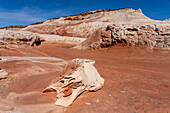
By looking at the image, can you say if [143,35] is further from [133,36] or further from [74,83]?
[74,83]

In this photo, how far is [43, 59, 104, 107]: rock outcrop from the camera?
2738 mm

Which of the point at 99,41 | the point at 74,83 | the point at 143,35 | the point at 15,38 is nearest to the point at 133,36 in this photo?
the point at 143,35

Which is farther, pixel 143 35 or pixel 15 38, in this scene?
pixel 15 38

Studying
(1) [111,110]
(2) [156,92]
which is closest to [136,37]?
(2) [156,92]

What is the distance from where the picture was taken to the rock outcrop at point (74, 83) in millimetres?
2738

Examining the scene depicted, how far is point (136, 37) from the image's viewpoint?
9.38 m

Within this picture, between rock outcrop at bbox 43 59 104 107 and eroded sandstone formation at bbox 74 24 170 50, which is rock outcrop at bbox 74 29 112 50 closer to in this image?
eroded sandstone formation at bbox 74 24 170 50

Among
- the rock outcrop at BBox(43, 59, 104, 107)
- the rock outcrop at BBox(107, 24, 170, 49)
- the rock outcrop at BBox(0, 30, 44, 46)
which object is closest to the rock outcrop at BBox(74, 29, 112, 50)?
the rock outcrop at BBox(107, 24, 170, 49)

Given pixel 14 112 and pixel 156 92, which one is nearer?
pixel 14 112

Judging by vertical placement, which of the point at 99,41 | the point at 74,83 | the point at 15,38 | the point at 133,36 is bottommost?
the point at 74,83

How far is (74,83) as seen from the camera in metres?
2.89

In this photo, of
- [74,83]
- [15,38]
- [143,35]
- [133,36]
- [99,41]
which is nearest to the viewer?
[74,83]

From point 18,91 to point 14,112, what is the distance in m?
1.10

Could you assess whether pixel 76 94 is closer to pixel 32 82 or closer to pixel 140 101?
pixel 140 101
